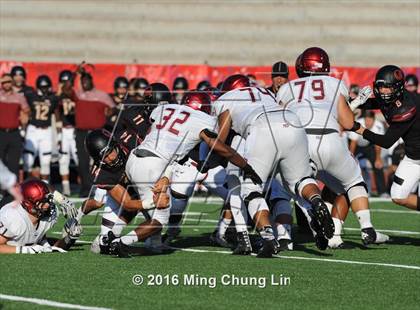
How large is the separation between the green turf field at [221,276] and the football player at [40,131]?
261 inches

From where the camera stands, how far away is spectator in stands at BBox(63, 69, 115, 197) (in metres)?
15.8

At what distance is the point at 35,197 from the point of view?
863cm

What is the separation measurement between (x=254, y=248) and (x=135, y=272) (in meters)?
1.94

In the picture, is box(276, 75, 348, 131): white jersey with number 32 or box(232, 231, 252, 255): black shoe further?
box(276, 75, 348, 131): white jersey with number 32

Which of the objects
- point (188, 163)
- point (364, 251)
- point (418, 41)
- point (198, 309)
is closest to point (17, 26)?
point (418, 41)

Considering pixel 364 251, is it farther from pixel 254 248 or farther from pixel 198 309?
pixel 198 309

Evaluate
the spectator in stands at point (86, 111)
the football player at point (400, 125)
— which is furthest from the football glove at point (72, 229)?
the spectator in stands at point (86, 111)

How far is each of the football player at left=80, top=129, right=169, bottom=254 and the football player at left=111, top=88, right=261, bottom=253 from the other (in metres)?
0.13

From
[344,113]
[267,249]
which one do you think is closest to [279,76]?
[344,113]

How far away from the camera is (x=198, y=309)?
624cm

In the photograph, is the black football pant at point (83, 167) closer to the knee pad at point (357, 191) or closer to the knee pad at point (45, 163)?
the knee pad at point (45, 163)

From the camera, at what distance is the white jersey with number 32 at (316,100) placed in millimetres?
9109

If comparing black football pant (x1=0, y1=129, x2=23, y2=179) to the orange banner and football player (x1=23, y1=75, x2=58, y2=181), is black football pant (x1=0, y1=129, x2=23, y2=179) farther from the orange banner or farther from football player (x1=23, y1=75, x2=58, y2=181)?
the orange banner

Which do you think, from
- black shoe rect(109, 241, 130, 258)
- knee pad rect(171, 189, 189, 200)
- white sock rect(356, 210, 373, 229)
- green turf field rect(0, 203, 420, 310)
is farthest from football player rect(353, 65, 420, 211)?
black shoe rect(109, 241, 130, 258)
